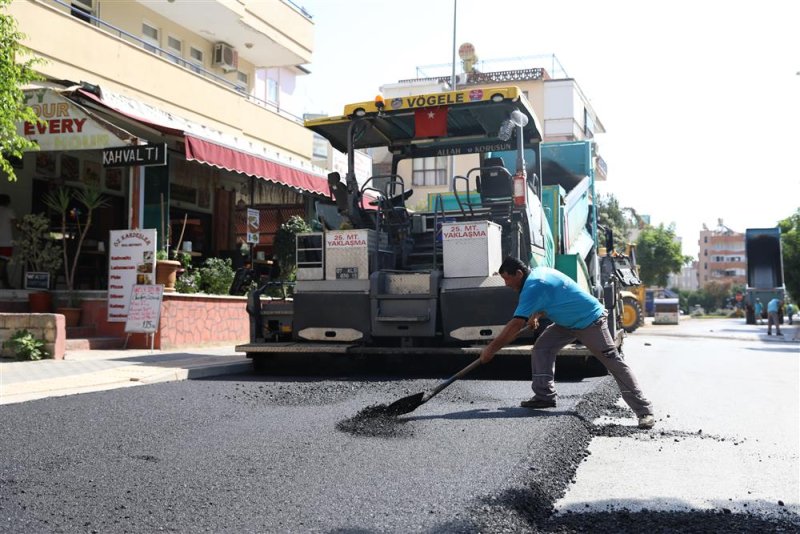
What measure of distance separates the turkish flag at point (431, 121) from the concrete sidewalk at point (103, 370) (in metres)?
3.44

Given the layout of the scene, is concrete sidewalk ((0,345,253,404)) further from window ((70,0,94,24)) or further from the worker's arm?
window ((70,0,94,24))

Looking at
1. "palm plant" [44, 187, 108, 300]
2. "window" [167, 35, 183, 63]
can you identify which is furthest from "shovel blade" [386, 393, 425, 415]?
"window" [167, 35, 183, 63]

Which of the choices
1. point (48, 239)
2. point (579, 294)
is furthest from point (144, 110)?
point (579, 294)

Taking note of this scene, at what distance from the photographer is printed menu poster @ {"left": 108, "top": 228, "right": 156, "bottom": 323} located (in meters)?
10.9

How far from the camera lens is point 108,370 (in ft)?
27.0

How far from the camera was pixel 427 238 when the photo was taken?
26.7 feet

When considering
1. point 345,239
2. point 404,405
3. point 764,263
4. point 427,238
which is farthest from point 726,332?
point 404,405

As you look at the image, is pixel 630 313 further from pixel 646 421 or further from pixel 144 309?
pixel 646 421

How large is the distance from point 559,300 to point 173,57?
43.0 feet

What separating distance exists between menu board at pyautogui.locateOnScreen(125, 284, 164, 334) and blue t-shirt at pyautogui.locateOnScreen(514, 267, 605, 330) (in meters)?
6.77

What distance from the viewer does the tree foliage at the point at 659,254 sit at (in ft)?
169

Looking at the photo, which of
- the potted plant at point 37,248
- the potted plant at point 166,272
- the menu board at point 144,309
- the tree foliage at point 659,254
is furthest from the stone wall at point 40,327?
the tree foliage at point 659,254

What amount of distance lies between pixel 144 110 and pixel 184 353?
4131 millimetres

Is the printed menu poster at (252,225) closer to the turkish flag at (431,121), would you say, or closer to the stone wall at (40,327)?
the stone wall at (40,327)
